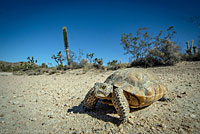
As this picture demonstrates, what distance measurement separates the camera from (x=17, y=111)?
134 inches

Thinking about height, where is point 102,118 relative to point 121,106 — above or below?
below

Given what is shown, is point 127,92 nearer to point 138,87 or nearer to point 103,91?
point 138,87

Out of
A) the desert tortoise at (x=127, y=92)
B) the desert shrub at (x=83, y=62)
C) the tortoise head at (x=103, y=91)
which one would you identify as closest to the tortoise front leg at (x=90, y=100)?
the desert tortoise at (x=127, y=92)

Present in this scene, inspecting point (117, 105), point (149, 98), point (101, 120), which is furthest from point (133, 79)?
point (101, 120)

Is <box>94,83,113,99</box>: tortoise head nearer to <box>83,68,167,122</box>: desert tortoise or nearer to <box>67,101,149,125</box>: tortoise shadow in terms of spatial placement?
<box>83,68,167,122</box>: desert tortoise

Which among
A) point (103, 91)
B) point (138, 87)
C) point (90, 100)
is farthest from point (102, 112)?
point (138, 87)

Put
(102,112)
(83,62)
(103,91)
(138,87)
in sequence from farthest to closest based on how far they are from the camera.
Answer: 1. (83,62)
2. (102,112)
3. (138,87)
4. (103,91)

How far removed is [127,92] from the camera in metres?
2.85

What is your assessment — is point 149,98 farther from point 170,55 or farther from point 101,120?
point 170,55

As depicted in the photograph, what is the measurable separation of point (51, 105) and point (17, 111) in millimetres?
956

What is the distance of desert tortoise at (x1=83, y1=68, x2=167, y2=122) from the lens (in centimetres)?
261

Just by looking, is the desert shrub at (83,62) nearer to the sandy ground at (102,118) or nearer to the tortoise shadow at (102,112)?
the sandy ground at (102,118)

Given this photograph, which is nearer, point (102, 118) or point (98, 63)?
point (102, 118)

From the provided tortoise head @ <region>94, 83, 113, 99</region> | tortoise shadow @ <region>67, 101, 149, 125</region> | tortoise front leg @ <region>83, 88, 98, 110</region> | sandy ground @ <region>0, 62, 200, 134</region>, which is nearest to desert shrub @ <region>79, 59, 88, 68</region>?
sandy ground @ <region>0, 62, 200, 134</region>
